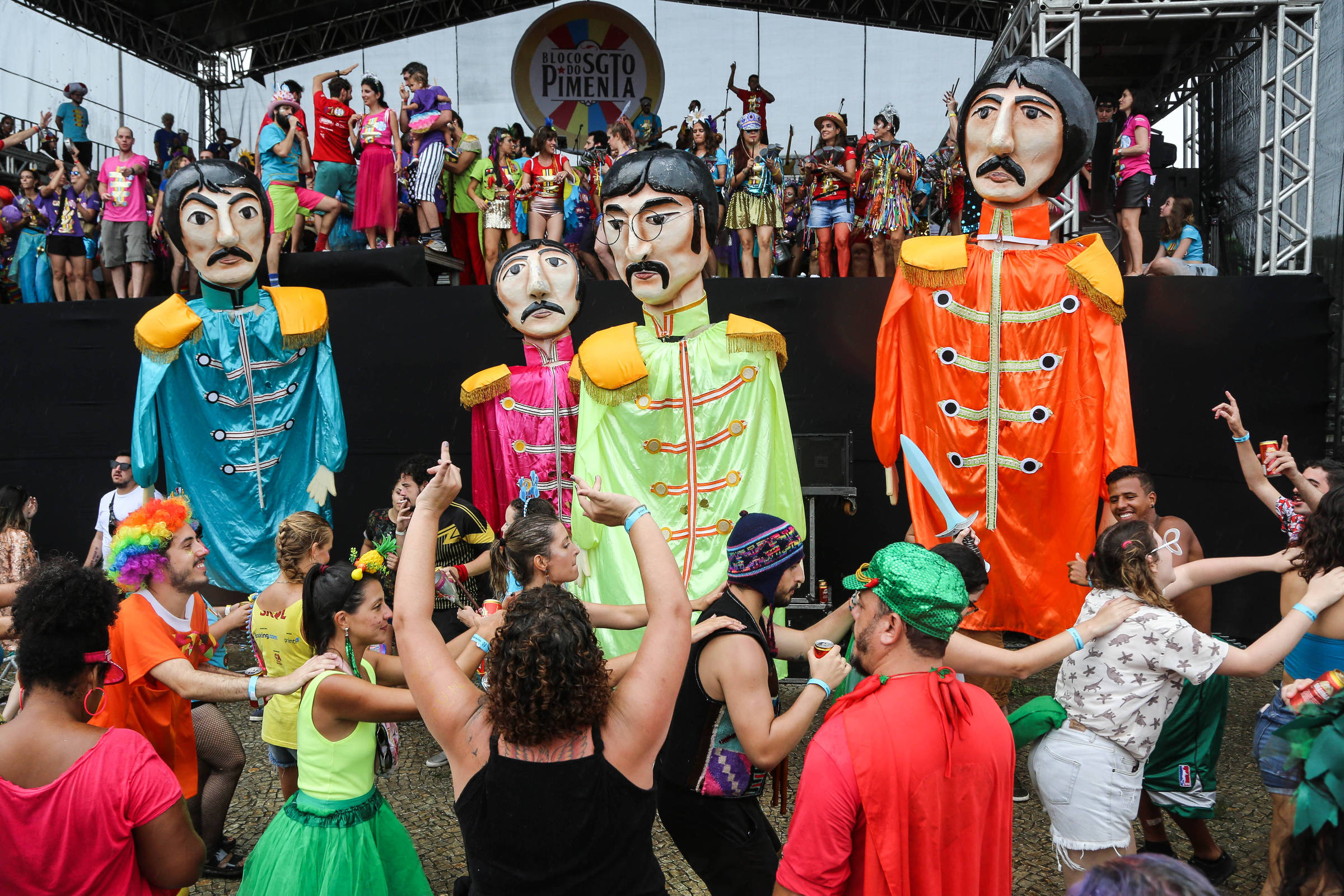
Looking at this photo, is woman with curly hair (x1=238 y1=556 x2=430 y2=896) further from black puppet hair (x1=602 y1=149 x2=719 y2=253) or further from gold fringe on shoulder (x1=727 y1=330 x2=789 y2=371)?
black puppet hair (x1=602 y1=149 x2=719 y2=253)

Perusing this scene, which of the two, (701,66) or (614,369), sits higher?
(701,66)

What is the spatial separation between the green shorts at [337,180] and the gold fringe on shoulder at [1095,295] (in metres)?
5.54

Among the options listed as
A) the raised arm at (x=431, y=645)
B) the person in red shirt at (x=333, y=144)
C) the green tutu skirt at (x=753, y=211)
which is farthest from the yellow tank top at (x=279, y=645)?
the person in red shirt at (x=333, y=144)

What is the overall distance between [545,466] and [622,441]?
652 mm

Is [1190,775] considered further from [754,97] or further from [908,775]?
[754,97]

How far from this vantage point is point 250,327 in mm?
5168

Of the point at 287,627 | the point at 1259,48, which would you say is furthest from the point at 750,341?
the point at 1259,48

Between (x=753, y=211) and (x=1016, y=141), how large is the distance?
10.7 feet

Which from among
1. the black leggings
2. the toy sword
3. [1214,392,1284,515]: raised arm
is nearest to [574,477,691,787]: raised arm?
the toy sword

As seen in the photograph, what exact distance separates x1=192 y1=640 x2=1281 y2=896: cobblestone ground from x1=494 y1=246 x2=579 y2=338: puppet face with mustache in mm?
2074

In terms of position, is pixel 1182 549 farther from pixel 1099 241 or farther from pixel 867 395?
pixel 867 395

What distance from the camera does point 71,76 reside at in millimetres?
11383

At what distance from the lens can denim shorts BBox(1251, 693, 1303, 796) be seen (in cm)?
187

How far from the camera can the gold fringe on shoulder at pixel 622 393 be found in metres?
4.30
